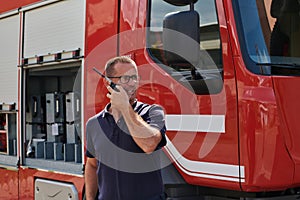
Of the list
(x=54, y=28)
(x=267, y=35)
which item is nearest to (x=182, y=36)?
(x=267, y=35)

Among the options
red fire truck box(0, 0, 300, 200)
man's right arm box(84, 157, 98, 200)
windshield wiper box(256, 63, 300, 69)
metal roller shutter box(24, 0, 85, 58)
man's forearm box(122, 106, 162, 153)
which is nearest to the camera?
man's forearm box(122, 106, 162, 153)

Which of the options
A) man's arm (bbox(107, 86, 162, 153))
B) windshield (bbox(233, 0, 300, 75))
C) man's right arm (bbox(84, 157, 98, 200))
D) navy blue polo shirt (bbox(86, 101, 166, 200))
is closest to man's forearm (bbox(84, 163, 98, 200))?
man's right arm (bbox(84, 157, 98, 200))

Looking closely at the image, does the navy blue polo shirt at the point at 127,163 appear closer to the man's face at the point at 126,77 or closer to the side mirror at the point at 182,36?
the man's face at the point at 126,77

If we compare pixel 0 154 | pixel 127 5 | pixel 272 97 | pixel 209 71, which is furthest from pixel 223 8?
pixel 0 154

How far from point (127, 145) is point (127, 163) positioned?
0.33ft

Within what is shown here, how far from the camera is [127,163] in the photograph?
2.88 meters

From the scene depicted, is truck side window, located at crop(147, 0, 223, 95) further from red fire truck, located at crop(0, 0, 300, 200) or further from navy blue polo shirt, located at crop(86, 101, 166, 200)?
navy blue polo shirt, located at crop(86, 101, 166, 200)

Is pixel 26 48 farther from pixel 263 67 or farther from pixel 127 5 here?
pixel 263 67

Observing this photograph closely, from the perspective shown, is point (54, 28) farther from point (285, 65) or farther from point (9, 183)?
point (285, 65)

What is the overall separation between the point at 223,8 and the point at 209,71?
448 mm

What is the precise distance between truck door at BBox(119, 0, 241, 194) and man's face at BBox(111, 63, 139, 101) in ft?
2.71

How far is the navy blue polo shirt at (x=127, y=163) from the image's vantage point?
9.42ft

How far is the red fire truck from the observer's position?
341 centimetres

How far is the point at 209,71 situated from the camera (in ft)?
12.2
